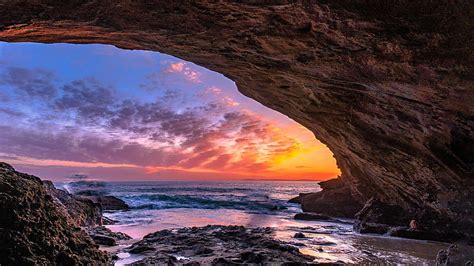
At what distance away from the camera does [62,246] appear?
5078mm

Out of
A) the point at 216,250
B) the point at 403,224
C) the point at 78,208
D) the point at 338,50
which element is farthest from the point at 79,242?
the point at 403,224

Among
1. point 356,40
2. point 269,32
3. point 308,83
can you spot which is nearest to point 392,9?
point 356,40

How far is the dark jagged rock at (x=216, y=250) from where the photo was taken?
8102 millimetres

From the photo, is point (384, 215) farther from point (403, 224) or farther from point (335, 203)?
point (335, 203)

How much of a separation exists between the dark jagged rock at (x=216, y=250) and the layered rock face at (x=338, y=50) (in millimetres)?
4419

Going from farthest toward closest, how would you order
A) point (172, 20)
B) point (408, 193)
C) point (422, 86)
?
point (408, 193), point (422, 86), point (172, 20)

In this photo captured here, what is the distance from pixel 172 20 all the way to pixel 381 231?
1401 cm

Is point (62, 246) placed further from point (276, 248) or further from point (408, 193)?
point (408, 193)

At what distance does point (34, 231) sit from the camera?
190 inches

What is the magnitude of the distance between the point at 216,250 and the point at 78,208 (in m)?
8.65

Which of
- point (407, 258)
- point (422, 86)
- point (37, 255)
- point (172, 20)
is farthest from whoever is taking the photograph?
point (407, 258)

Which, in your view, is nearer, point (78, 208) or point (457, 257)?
point (457, 257)

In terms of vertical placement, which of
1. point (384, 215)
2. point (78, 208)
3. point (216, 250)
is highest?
point (78, 208)

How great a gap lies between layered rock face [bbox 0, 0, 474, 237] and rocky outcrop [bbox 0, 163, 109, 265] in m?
2.56
